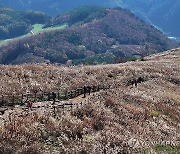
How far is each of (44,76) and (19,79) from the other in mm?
5034

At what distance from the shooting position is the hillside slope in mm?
27312

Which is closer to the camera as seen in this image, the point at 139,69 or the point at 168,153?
the point at 168,153

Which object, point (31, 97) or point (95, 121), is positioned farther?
point (31, 97)

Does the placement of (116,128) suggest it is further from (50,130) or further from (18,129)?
(18,129)

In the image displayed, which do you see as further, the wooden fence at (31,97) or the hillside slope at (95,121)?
the wooden fence at (31,97)

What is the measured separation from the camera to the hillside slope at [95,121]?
89.6ft

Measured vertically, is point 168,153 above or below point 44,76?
below

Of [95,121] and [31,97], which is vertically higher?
[31,97]

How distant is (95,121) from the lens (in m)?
32.2

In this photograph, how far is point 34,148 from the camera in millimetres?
25422

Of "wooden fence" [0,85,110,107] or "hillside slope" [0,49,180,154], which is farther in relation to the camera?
"wooden fence" [0,85,110,107]

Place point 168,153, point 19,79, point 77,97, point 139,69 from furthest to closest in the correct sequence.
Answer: point 139,69 < point 19,79 < point 77,97 < point 168,153

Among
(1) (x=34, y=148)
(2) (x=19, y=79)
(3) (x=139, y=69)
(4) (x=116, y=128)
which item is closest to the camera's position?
(1) (x=34, y=148)

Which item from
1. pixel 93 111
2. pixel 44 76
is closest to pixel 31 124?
pixel 93 111
